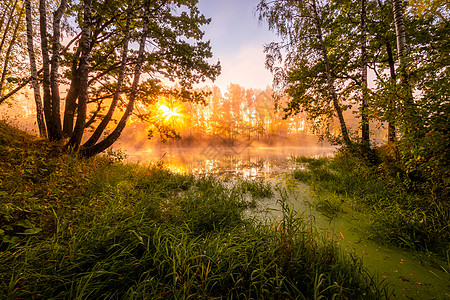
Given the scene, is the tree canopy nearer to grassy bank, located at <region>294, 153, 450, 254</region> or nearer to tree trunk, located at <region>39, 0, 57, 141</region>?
tree trunk, located at <region>39, 0, 57, 141</region>

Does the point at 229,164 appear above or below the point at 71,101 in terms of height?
below

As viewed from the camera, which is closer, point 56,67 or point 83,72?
point 83,72

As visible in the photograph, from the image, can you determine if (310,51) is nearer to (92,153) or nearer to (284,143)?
(92,153)

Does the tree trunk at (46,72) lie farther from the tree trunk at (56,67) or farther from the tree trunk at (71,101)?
the tree trunk at (71,101)

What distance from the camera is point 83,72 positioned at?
174 inches

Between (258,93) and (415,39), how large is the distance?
96.5 ft

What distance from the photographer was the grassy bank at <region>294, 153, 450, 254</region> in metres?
2.37

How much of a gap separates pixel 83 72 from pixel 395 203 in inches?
350

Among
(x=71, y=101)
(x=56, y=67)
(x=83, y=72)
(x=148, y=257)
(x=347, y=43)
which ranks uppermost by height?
(x=347, y=43)

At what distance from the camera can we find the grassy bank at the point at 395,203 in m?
2.37

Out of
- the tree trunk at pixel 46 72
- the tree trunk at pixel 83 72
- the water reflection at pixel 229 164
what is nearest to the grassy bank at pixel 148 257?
the tree trunk at pixel 83 72

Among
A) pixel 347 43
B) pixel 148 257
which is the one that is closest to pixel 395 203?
pixel 148 257

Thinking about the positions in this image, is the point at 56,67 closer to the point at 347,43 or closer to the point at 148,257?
the point at 148,257

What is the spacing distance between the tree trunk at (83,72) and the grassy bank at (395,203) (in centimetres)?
733
